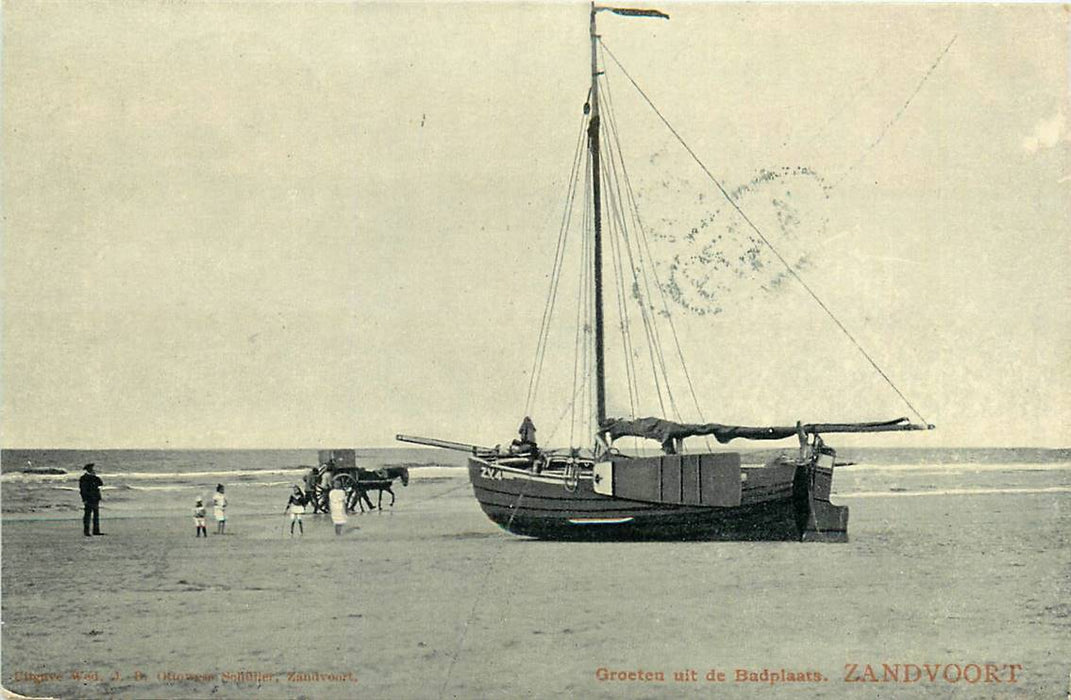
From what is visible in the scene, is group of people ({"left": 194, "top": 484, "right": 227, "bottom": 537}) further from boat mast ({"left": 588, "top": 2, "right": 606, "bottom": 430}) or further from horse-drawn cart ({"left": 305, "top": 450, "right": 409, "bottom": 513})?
boat mast ({"left": 588, "top": 2, "right": 606, "bottom": 430})

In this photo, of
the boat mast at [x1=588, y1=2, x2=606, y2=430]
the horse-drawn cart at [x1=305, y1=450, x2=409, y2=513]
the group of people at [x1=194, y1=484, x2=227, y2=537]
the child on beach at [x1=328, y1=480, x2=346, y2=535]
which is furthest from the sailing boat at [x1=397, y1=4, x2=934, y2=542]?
the horse-drawn cart at [x1=305, y1=450, x2=409, y2=513]

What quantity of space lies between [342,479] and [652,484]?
11687 millimetres

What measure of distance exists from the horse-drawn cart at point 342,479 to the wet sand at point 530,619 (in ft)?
27.5

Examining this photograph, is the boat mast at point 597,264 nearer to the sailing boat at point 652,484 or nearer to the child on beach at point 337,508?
the sailing boat at point 652,484

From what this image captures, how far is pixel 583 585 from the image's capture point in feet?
45.4

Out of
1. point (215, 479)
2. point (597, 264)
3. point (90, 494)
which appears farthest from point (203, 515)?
point (215, 479)

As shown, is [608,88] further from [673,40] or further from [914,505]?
[914,505]

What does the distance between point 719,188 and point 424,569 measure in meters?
7.38

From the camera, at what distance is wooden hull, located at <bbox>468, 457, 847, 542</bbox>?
709 inches

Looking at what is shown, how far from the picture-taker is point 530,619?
39.5ft

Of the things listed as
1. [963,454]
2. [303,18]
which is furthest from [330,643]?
[963,454]

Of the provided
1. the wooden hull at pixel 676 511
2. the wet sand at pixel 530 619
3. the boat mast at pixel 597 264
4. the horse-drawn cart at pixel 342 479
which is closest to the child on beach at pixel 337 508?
the wet sand at pixel 530 619

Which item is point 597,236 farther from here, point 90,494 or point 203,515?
point 90,494

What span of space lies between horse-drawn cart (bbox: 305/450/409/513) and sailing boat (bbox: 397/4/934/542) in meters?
7.30
